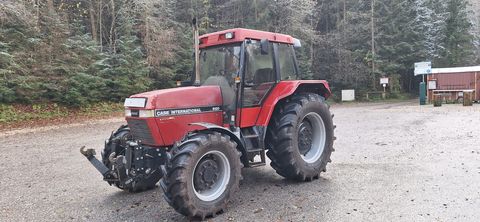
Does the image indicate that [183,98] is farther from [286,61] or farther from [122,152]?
[286,61]

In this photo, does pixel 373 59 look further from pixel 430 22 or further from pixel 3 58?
pixel 3 58

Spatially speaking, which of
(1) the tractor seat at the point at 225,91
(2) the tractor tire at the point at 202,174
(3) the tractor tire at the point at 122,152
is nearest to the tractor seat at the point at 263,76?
(1) the tractor seat at the point at 225,91

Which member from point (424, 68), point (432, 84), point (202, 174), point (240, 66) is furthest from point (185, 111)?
point (432, 84)

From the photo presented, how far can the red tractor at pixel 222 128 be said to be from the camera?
12.9 feet

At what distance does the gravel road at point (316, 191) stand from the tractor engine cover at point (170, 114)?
0.88 meters

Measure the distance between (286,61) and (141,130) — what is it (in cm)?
246

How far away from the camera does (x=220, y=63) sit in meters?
5.04

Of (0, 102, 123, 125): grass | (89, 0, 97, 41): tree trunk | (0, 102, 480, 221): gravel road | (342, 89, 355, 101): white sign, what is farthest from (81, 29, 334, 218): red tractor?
(342, 89, 355, 101): white sign

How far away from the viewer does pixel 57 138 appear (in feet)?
35.2

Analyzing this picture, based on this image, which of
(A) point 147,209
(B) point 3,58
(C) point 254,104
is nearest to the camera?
(A) point 147,209

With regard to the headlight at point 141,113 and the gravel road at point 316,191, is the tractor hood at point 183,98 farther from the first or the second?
the gravel road at point 316,191

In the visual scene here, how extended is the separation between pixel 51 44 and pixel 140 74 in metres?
4.26

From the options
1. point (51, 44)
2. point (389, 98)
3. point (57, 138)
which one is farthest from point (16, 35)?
point (389, 98)

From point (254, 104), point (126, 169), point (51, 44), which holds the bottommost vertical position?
point (126, 169)
